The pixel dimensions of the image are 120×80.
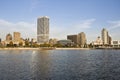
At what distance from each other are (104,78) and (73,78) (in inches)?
321

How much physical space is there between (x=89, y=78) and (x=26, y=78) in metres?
16.1

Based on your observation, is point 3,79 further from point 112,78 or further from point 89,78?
point 112,78

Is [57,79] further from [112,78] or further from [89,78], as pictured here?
[112,78]

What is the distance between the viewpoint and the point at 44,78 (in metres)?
49.5

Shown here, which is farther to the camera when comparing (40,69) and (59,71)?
(40,69)

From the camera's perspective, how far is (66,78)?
49.7 metres

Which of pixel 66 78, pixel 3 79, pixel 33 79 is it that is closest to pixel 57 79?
pixel 66 78

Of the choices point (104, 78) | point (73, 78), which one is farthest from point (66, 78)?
point (104, 78)

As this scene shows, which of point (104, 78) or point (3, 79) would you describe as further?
point (104, 78)

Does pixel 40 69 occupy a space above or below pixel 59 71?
above

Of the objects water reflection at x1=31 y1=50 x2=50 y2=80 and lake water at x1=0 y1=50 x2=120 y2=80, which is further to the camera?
water reflection at x1=31 y1=50 x2=50 y2=80

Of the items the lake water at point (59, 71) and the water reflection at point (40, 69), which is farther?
the water reflection at point (40, 69)

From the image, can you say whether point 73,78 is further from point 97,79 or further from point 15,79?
point 15,79

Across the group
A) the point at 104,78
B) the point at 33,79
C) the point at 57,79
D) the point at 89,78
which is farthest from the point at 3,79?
the point at 104,78
